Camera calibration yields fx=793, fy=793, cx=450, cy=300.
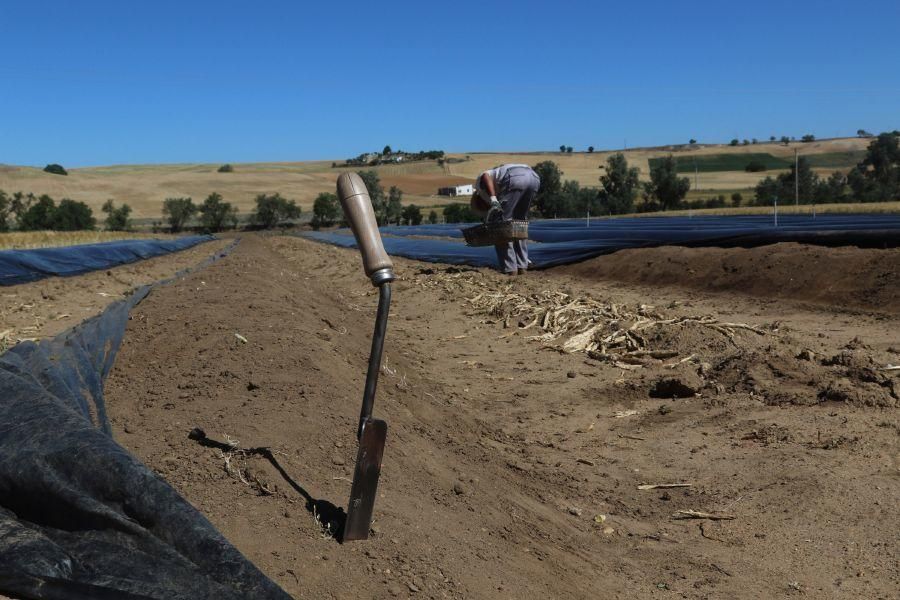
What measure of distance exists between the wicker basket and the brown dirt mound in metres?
2.91

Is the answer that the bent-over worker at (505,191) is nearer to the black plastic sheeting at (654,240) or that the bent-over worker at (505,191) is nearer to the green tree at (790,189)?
the black plastic sheeting at (654,240)

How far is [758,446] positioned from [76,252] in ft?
57.4

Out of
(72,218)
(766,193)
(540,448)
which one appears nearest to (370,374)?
Result: (540,448)

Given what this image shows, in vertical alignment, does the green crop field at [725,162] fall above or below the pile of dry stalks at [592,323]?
above

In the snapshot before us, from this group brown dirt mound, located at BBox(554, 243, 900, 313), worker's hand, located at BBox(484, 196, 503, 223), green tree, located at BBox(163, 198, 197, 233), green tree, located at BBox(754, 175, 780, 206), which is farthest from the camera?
green tree, located at BBox(163, 198, 197, 233)

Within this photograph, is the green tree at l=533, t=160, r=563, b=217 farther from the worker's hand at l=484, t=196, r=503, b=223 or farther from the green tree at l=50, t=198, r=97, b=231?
the worker's hand at l=484, t=196, r=503, b=223

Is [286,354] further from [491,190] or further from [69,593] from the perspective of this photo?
[491,190]

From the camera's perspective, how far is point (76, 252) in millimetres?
18875

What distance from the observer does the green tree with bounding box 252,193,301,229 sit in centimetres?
6975

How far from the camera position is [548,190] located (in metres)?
57.6

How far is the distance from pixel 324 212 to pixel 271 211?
4.95m

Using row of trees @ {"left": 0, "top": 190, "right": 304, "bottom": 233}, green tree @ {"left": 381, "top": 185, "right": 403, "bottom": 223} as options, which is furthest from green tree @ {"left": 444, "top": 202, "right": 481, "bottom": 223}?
row of trees @ {"left": 0, "top": 190, "right": 304, "bottom": 233}

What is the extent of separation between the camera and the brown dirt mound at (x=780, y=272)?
10.4m

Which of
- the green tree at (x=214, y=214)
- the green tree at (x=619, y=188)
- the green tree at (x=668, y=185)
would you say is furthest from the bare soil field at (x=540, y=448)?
the green tree at (x=214, y=214)
